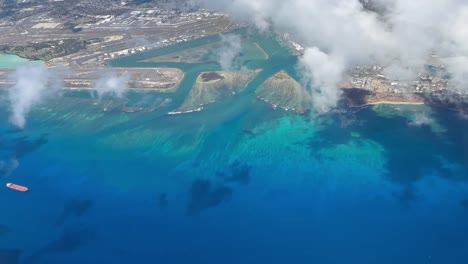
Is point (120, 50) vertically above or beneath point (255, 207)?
above

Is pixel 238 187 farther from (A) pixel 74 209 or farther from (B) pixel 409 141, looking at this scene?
(B) pixel 409 141

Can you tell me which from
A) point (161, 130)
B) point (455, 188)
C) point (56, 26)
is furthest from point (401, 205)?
point (56, 26)

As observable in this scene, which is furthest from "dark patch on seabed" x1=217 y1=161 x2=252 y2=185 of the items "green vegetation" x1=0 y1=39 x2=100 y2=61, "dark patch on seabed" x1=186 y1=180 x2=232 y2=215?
"green vegetation" x1=0 y1=39 x2=100 y2=61

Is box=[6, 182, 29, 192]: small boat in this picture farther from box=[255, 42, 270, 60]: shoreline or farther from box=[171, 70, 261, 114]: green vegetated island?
box=[255, 42, 270, 60]: shoreline

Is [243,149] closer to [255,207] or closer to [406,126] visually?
[255,207]

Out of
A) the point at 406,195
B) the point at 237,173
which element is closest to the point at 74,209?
the point at 237,173
